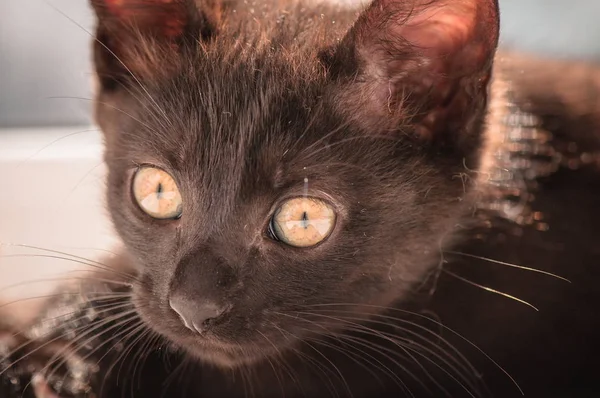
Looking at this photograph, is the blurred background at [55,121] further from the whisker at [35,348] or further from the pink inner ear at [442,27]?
the pink inner ear at [442,27]

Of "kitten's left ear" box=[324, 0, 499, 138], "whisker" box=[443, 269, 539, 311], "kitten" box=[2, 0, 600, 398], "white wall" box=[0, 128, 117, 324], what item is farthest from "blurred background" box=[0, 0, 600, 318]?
"whisker" box=[443, 269, 539, 311]

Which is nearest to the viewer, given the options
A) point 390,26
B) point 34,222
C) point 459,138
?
point 390,26

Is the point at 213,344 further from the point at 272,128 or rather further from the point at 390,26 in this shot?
the point at 390,26

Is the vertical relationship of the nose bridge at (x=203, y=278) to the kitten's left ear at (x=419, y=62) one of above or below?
below

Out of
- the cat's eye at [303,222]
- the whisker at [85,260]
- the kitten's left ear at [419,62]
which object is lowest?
the whisker at [85,260]

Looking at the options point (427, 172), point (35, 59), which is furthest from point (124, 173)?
point (35, 59)

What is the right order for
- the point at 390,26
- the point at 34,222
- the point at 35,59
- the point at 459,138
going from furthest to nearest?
1. the point at 35,59
2. the point at 34,222
3. the point at 459,138
4. the point at 390,26

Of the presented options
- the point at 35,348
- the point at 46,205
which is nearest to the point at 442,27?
the point at 35,348

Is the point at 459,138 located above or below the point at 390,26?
below

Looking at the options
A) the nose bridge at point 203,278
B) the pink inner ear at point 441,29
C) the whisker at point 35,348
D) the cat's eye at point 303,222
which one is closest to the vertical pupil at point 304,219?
the cat's eye at point 303,222
